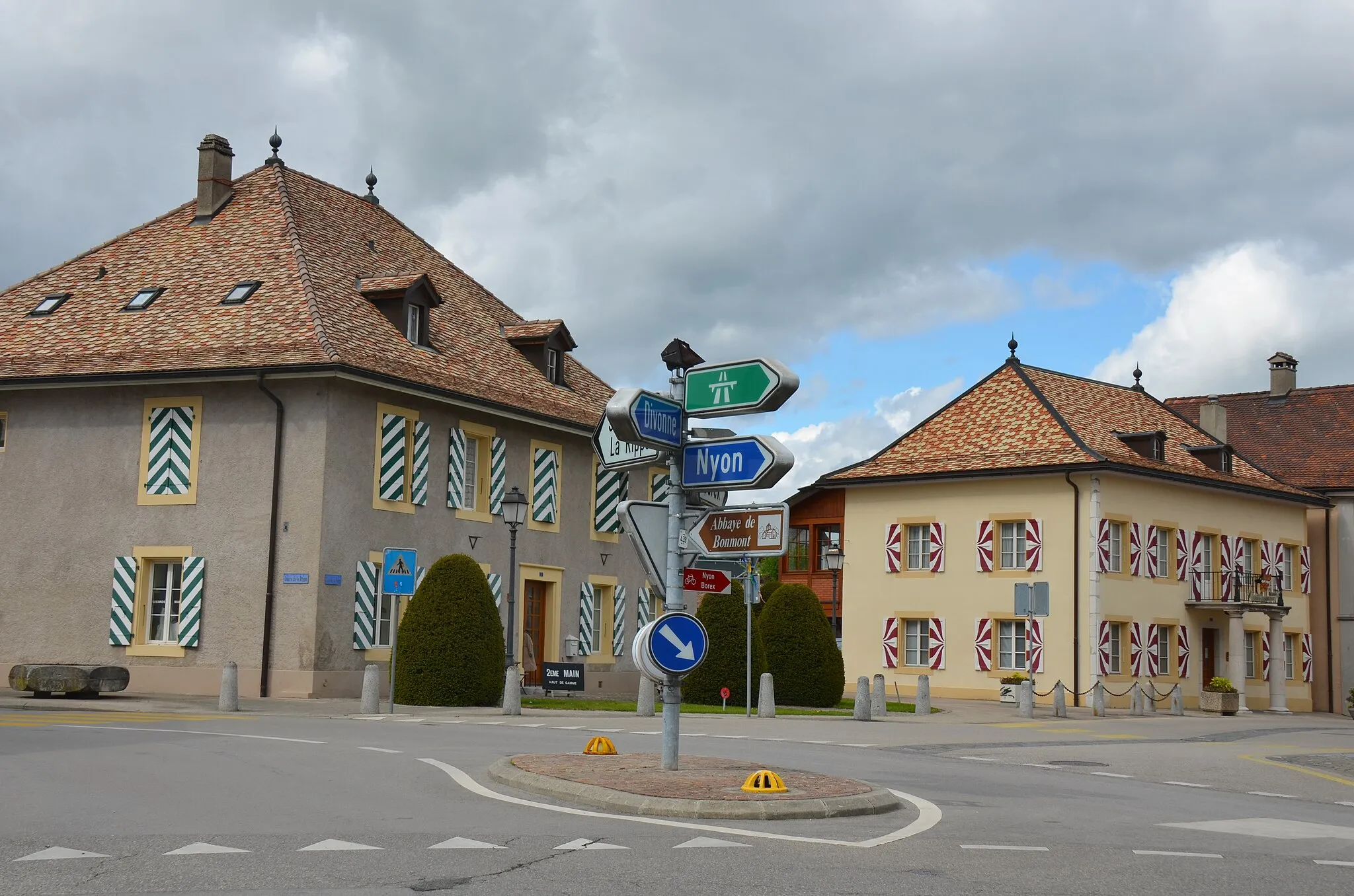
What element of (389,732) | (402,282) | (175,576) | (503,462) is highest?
(402,282)

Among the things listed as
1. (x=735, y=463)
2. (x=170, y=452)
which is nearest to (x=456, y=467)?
(x=170, y=452)

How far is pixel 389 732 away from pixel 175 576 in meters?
11.3

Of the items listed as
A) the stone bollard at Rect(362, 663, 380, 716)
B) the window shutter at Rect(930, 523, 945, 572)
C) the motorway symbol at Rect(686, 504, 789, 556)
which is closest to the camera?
the motorway symbol at Rect(686, 504, 789, 556)

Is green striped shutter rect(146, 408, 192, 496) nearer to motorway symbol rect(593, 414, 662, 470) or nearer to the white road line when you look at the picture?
the white road line

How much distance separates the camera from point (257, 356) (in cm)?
2664

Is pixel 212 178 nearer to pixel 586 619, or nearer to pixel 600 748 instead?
pixel 586 619

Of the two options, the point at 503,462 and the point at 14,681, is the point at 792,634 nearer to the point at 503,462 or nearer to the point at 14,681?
the point at 503,462

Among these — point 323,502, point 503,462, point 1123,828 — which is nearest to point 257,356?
→ point 323,502

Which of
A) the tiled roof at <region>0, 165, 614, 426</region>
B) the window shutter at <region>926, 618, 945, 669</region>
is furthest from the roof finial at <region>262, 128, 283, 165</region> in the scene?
the window shutter at <region>926, 618, 945, 669</region>

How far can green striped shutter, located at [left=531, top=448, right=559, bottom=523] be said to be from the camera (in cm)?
3209

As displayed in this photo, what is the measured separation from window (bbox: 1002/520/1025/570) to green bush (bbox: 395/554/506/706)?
56.0 ft

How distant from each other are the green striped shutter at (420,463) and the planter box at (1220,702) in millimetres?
19665

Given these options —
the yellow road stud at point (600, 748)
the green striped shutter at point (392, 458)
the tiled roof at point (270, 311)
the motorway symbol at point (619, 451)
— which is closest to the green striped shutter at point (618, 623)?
the tiled roof at point (270, 311)

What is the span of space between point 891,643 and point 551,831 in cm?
3180
